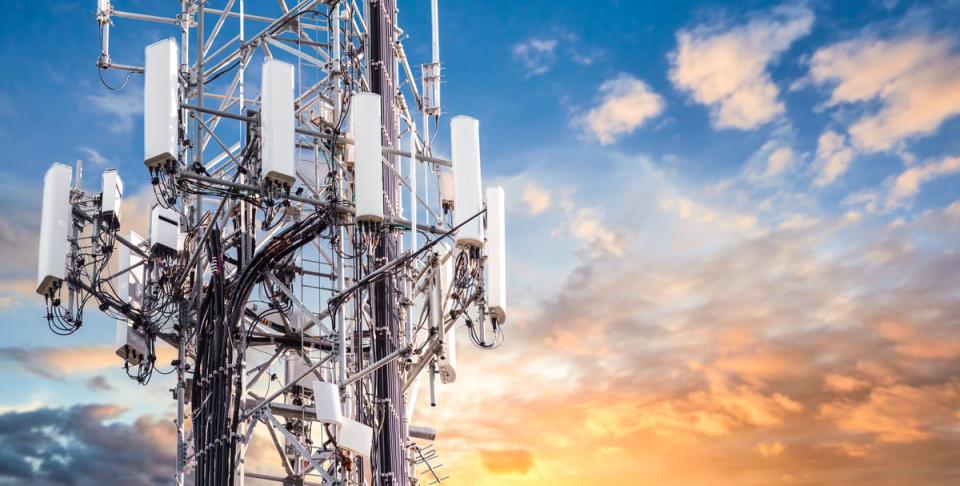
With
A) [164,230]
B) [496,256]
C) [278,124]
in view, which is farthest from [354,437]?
[164,230]

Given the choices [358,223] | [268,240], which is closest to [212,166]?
[268,240]

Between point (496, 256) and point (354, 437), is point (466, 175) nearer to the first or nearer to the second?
point (496, 256)

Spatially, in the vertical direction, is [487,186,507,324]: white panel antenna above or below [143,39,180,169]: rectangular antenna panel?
below

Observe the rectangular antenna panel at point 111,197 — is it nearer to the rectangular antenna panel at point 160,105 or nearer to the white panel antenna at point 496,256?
the rectangular antenna panel at point 160,105

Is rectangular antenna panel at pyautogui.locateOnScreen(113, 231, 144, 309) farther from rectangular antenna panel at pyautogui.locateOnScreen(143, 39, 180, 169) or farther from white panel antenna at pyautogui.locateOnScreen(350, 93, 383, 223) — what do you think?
white panel antenna at pyautogui.locateOnScreen(350, 93, 383, 223)

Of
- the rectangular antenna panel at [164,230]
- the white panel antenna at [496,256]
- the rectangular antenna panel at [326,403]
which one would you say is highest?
the rectangular antenna panel at [164,230]

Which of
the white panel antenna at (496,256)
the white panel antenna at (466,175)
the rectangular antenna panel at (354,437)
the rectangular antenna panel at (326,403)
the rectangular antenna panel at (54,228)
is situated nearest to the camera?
the rectangular antenna panel at (326,403)

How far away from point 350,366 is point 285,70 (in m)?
9.36

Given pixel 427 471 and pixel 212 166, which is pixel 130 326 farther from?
pixel 427 471

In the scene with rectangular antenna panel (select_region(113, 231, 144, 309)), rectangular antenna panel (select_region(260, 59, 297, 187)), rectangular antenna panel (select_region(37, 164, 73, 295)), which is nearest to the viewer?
rectangular antenna panel (select_region(260, 59, 297, 187))

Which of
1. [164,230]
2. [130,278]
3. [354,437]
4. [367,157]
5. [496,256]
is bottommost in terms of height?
[354,437]

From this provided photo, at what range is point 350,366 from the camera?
3488cm

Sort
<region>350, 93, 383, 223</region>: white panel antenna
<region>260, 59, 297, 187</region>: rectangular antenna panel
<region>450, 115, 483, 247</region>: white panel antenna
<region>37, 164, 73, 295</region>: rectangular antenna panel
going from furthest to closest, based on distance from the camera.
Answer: <region>37, 164, 73, 295</region>: rectangular antenna panel
<region>450, 115, 483, 247</region>: white panel antenna
<region>350, 93, 383, 223</region>: white panel antenna
<region>260, 59, 297, 187</region>: rectangular antenna panel

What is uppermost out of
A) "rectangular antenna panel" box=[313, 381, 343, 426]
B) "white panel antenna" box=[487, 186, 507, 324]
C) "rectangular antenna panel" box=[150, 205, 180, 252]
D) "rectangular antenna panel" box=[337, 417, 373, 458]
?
"rectangular antenna panel" box=[150, 205, 180, 252]
